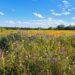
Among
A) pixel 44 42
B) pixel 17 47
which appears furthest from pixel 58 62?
pixel 44 42

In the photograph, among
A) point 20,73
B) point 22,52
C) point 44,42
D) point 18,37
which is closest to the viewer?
point 20,73

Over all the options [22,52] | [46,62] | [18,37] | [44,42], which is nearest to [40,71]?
[46,62]

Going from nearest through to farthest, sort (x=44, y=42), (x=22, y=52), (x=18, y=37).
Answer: (x=22, y=52) → (x=44, y=42) → (x=18, y=37)

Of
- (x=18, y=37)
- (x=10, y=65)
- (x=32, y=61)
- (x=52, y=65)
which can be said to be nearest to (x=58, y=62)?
(x=52, y=65)

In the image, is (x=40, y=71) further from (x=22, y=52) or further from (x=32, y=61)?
(x=22, y=52)

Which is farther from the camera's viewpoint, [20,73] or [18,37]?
[18,37]

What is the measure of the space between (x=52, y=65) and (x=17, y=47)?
187 cm

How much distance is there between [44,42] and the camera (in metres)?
11.5

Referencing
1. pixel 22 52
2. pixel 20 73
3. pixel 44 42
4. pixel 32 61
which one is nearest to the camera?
pixel 20 73

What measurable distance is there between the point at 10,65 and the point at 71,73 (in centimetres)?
156

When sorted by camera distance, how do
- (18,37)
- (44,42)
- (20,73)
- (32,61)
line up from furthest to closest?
(18,37) < (44,42) < (32,61) < (20,73)

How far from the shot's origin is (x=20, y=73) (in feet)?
23.2

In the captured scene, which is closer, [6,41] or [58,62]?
[58,62]

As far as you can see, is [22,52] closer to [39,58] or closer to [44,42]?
[39,58]
